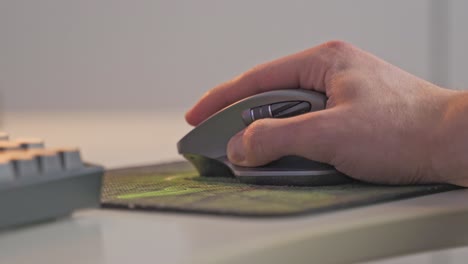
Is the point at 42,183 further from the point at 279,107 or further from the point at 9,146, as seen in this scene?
the point at 279,107

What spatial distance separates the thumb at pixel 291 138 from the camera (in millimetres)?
521

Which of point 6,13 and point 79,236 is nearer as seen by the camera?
point 79,236

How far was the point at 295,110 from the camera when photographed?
0.57 meters

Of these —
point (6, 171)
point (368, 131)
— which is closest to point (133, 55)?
point (368, 131)

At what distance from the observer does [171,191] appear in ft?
1.63

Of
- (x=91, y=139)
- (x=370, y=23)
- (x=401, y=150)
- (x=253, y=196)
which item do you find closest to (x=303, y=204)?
(x=253, y=196)

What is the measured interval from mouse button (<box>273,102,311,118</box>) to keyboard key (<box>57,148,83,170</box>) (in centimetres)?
24

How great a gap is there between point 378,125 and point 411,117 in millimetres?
34

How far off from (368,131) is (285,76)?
0.12 m

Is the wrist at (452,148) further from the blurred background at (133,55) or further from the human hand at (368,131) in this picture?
the blurred background at (133,55)

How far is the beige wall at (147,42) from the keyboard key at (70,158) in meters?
0.52

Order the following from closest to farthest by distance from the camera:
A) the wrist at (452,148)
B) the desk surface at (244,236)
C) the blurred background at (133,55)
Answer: the desk surface at (244,236) → the wrist at (452,148) → the blurred background at (133,55)

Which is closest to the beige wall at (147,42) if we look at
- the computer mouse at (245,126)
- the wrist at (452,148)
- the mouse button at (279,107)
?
the computer mouse at (245,126)

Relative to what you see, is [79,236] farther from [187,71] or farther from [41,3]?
[187,71]
